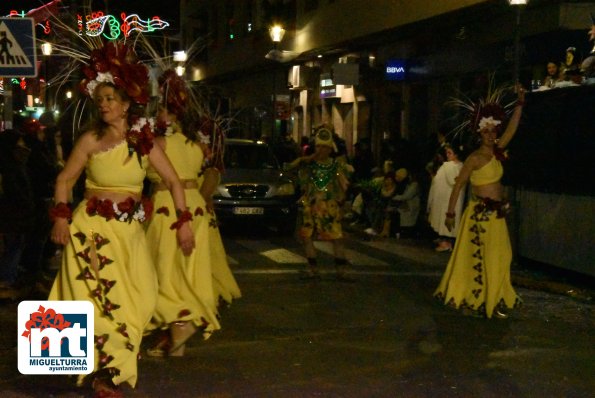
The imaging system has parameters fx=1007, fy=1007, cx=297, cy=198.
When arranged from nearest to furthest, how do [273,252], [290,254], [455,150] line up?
[290,254] < [273,252] < [455,150]

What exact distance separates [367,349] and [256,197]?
35.0 ft

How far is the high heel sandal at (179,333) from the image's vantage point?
305 inches

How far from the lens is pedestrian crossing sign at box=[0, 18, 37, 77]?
11.9 metres

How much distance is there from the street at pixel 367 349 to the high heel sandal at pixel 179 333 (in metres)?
0.12

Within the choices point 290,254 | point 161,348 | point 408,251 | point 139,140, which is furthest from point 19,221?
point 408,251

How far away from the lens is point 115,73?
6.43m

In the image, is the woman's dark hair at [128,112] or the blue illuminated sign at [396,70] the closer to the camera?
the woman's dark hair at [128,112]

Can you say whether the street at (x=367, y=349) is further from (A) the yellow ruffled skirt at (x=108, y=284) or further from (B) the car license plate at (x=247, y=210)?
(B) the car license plate at (x=247, y=210)

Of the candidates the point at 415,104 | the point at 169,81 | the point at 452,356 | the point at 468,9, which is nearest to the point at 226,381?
the point at 452,356

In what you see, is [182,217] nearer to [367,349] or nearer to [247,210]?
[367,349]

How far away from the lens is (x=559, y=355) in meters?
8.20

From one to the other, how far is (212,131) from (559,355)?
11.5ft

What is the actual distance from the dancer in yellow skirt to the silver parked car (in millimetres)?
9050

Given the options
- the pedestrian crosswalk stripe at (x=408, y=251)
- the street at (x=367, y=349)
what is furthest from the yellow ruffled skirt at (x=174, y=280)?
the pedestrian crosswalk stripe at (x=408, y=251)
